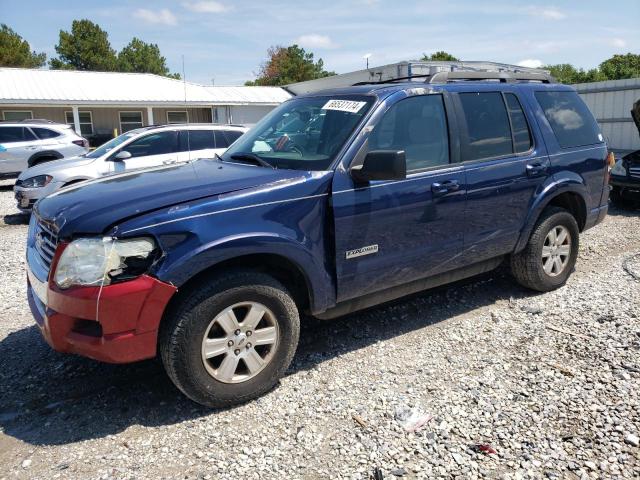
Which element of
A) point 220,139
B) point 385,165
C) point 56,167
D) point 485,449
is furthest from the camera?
point 220,139

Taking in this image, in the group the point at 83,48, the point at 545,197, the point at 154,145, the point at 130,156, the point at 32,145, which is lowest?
the point at 545,197

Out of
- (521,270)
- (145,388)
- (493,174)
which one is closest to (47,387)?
(145,388)

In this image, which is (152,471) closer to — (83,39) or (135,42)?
(83,39)

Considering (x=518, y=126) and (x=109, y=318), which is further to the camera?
(x=518, y=126)

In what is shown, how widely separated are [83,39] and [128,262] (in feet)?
202

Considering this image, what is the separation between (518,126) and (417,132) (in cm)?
123

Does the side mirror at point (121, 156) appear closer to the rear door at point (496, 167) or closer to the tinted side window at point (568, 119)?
the rear door at point (496, 167)

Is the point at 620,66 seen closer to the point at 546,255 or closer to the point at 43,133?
the point at 43,133

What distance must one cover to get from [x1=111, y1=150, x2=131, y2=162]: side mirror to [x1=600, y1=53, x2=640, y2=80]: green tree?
139 feet

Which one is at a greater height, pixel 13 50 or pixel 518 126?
pixel 13 50

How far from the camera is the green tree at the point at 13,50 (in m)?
47.8

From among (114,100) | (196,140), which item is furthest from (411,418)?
(114,100)

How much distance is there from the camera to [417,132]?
4.02m

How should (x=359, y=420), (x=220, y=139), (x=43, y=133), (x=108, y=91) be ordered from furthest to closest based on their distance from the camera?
(x=108, y=91)
(x=43, y=133)
(x=220, y=139)
(x=359, y=420)
